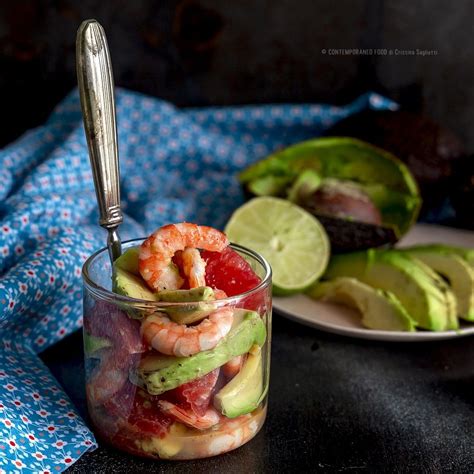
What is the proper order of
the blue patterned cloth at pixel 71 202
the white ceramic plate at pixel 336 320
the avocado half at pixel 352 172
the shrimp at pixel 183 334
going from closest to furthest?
the shrimp at pixel 183 334, the blue patterned cloth at pixel 71 202, the white ceramic plate at pixel 336 320, the avocado half at pixel 352 172

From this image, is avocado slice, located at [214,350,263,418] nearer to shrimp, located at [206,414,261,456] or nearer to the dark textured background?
shrimp, located at [206,414,261,456]

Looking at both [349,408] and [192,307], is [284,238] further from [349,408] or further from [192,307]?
[192,307]

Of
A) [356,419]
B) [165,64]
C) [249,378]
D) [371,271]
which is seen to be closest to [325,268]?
[371,271]

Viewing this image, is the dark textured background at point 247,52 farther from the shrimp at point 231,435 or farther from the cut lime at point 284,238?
the shrimp at point 231,435

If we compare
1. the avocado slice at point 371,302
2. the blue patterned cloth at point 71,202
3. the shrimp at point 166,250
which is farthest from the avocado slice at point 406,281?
the shrimp at point 166,250

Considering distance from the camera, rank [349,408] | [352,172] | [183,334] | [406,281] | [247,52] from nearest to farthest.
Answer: [183,334] → [349,408] → [406,281] → [352,172] → [247,52]

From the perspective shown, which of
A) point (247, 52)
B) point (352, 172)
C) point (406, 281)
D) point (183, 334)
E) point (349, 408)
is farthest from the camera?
point (247, 52)

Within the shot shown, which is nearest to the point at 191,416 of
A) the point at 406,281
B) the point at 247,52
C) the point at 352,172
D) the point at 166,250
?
the point at 166,250
